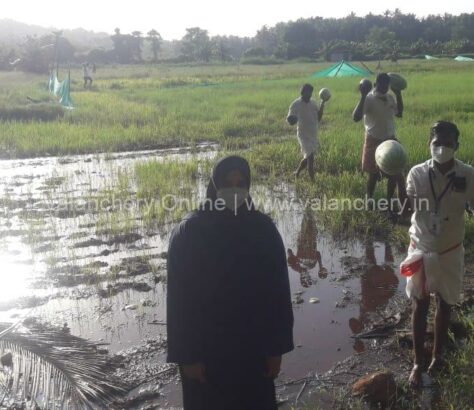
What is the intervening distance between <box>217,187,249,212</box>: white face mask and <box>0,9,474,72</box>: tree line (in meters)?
41.2

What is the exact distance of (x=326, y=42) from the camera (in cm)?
5875

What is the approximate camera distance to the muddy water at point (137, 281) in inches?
137

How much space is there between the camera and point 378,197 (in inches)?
234

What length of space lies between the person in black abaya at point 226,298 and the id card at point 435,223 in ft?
3.32

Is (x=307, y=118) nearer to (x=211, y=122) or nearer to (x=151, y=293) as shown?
(x=151, y=293)

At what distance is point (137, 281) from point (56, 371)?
1314 millimetres

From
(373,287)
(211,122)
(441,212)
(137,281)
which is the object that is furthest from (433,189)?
(211,122)

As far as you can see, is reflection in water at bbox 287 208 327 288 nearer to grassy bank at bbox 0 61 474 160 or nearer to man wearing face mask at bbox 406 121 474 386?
man wearing face mask at bbox 406 121 474 386

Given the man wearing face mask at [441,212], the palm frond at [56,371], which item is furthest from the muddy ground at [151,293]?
the man wearing face mask at [441,212]

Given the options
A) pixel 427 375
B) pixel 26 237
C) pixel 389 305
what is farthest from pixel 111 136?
pixel 427 375

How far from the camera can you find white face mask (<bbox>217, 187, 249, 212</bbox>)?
1914 millimetres

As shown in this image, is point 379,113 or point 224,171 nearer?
point 224,171

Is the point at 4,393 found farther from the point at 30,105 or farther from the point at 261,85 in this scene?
the point at 261,85

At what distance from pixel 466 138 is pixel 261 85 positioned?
14.7 meters
